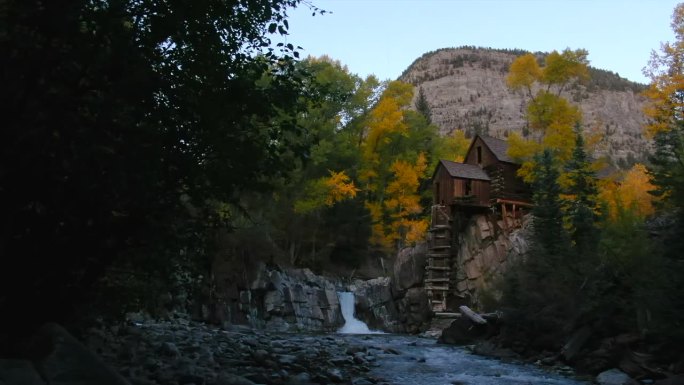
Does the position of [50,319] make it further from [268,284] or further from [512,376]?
[268,284]

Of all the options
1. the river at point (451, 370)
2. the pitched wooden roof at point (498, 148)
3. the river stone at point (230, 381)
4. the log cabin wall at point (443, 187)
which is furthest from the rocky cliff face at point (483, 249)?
the river stone at point (230, 381)

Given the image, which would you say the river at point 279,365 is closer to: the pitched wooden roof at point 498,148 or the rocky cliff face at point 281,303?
the rocky cliff face at point 281,303

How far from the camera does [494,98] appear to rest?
118938mm

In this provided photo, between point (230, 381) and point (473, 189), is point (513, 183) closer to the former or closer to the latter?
point (473, 189)

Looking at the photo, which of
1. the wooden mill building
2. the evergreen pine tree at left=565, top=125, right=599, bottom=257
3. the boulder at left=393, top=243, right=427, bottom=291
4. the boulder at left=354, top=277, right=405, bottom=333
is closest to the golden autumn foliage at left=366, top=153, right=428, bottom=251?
the boulder at left=393, top=243, right=427, bottom=291

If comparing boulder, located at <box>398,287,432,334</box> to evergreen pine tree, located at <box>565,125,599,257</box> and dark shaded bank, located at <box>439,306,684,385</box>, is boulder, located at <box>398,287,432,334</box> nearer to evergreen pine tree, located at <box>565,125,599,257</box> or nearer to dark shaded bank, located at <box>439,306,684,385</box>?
dark shaded bank, located at <box>439,306,684,385</box>

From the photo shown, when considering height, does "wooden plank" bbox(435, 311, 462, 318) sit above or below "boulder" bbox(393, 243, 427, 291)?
below

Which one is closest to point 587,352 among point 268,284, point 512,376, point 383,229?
point 512,376

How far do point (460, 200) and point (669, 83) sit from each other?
1288cm

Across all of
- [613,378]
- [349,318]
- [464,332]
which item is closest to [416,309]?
[349,318]

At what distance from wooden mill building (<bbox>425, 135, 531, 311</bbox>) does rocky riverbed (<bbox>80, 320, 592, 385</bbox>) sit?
15.6 m

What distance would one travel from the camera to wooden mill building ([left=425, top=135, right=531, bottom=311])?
33.7 meters

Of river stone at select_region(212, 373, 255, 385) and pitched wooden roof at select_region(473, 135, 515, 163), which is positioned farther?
pitched wooden roof at select_region(473, 135, 515, 163)

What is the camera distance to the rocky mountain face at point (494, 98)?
10794 centimetres
